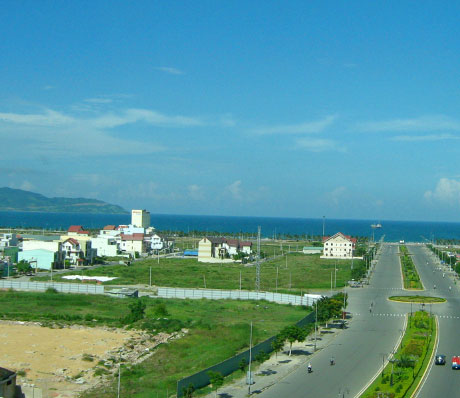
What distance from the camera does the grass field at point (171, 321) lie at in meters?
25.8

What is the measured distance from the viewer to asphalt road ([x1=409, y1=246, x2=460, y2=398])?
2465cm

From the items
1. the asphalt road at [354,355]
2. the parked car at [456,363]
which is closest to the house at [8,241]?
the asphalt road at [354,355]

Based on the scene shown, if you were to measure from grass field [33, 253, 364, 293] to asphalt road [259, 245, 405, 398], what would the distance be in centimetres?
1012

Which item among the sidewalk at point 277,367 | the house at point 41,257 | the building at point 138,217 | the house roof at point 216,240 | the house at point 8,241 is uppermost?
the building at point 138,217

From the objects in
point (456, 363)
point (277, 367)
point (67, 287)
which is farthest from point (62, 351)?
point (67, 287)

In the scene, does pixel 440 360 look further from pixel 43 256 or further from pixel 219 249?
pixel 219 249

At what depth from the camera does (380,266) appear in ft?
276

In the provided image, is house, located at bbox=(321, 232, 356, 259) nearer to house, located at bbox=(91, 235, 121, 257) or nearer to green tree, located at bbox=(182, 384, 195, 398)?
house, located at bbox=(91, 235, 121, 257)

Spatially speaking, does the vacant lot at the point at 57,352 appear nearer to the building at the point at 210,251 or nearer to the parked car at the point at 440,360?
the parked car at the point at 440,360

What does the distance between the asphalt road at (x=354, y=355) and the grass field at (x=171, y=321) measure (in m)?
3.95

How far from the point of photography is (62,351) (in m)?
29.8

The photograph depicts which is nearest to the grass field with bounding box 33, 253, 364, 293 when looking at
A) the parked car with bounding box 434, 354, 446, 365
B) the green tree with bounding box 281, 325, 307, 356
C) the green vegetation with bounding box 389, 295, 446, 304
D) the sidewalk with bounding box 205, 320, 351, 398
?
the green vegetation with bounding box 389, 295, 446, 304

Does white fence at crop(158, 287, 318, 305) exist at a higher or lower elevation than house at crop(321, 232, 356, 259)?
lower

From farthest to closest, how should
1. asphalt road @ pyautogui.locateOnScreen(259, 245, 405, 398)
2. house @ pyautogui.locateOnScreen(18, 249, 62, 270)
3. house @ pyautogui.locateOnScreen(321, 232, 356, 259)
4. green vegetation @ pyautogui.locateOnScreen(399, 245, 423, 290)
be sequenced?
house @ pyautogui.locateOnScreen(321, 232, 356, 259) < house @ pyautogui.locateOnScreen(18, 249, 62, 270) < green vegetation @ pyautogui.locateOnScreen(399, 245, 423, 290) < asphalt road @ pyautogui.locateOnScreen(259, 245, 405, 398)
